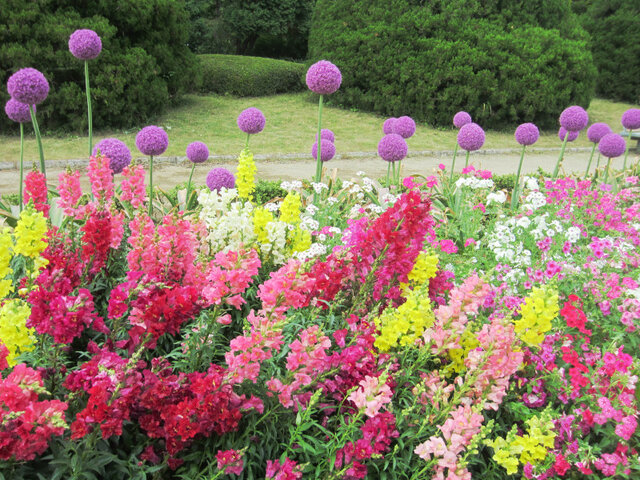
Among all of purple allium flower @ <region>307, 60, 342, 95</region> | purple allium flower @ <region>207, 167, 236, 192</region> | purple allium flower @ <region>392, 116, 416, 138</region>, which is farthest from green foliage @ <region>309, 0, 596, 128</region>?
purple allium flower @ <region>207, 167, 236, 192</region>

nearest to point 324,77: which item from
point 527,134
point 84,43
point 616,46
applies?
point 84,43

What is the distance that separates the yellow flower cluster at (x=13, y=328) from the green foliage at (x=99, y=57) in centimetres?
896

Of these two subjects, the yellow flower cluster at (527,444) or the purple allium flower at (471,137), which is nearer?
the yellow flower cluster at (527,444)

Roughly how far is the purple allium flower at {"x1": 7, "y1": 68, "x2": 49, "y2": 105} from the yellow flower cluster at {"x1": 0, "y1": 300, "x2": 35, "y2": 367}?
248 cm

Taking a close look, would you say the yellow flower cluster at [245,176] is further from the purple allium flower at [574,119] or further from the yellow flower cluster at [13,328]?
the purple allium flower at [574,119]

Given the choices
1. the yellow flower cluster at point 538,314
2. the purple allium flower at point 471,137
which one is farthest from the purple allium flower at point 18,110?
the yellow flower cluster at point 538,314

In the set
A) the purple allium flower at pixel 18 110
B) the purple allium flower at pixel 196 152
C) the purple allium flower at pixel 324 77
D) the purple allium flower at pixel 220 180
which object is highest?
the purple allium flower at pixel 324 77

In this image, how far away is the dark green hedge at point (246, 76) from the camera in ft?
47.0

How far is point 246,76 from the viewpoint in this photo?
14.4 meters

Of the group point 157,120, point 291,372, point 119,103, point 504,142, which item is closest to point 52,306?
point 291,372

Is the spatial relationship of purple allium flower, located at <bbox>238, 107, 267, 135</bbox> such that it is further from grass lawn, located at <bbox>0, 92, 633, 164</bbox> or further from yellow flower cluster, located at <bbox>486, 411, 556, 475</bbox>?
grass lawn, located at <bbox>0, 92, 633, 164</bbox>

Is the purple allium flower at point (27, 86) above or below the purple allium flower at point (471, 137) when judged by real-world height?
above

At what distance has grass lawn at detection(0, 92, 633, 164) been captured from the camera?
8.96 meters

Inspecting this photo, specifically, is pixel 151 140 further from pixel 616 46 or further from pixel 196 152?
pixel 616 46
